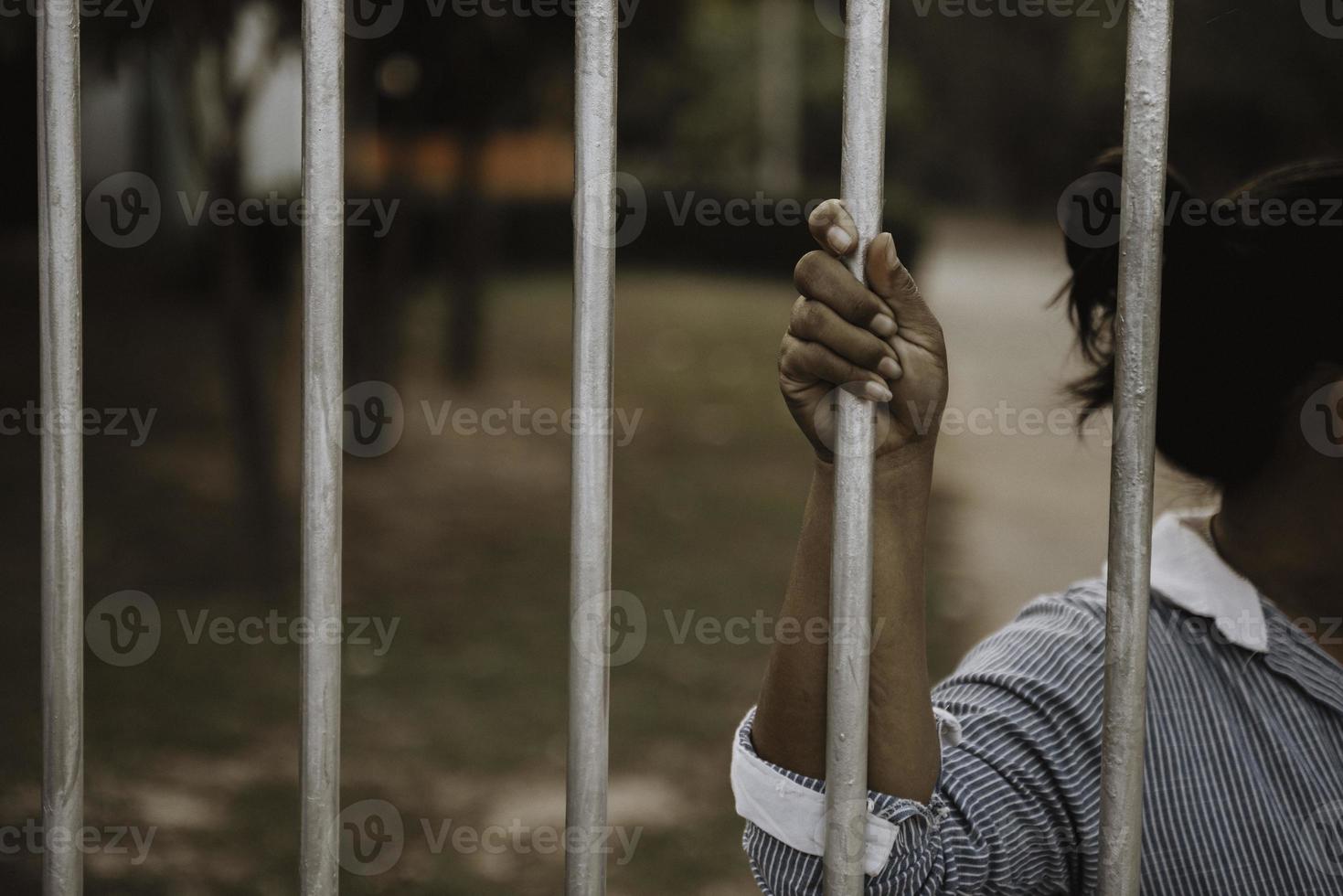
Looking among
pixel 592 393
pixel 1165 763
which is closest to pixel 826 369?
pixel 592 393

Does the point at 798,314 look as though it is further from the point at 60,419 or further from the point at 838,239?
the point at 60,419

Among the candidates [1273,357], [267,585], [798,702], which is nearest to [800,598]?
[798,702]

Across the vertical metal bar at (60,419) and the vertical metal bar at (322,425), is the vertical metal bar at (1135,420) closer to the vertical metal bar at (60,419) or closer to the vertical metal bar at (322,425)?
the vertical metal bar at (322,425)

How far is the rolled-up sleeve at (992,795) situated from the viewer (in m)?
1.15

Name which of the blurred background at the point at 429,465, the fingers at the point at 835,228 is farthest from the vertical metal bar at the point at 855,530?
the blurred background at the point at 429,465

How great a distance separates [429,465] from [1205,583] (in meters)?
7.31

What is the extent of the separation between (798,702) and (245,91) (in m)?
5.20

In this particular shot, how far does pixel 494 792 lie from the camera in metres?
4.17

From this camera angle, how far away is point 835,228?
102 cm

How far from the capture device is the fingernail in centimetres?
102

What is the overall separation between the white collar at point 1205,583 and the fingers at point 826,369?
526 millimetres

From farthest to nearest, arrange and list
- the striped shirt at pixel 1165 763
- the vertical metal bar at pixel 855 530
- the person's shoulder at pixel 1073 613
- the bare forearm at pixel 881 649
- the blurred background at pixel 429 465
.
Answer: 1. the blurred background at pixel 429 465
2. the person's shoulder at pixel 1073 613
3. the striped shirt at pixel 1165 763
4. the bare forearm at pixel 881 649
5. the vertical metal bar at pixel 855 530

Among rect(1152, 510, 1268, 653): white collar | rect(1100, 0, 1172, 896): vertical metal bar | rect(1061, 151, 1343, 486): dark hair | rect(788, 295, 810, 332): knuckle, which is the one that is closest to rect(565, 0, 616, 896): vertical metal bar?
rect(788, 295, 810, 332): knuckle

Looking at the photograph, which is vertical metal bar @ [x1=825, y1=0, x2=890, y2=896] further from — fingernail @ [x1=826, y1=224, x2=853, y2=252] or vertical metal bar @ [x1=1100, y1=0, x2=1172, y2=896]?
vertical metal bar @ [x1=1100, y1=0, x2=1172, y2=896]
